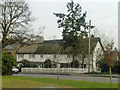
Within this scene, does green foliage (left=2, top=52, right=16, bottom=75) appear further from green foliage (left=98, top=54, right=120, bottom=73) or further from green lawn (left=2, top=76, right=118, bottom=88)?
green foliage (left=98, top=54, right=120, bottom=73)

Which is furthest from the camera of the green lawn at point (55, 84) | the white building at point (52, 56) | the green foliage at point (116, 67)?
the white building at point (52, 56)

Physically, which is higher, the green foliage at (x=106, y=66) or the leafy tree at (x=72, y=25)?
the leafy tree at (x=72, y=25)

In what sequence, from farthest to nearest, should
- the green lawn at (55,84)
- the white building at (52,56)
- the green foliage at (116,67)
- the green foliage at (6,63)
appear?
the white building at (52,56)
the green foliage at (116,67)
the green foliage at (6,63)
the green lawn at (55,84)

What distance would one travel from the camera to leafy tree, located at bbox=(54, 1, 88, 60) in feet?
164

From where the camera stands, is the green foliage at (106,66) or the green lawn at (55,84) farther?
the green foliage at (106,66)

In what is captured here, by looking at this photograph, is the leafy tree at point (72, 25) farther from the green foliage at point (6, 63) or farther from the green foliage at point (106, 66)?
the green foliage at point (6, 63)

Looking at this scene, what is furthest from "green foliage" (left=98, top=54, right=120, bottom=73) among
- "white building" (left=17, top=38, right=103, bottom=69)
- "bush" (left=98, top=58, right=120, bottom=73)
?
"white building" (left=17, top=38, right=103, bottom=69)

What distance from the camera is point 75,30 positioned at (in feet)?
164

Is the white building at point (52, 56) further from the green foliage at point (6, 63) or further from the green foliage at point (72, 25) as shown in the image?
the green foliage at point (6, 63)

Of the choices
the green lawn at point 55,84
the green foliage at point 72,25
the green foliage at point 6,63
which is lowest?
the green lawn at point 55,84

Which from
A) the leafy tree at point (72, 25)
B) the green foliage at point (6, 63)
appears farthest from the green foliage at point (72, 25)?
the green foliage at point (6, 63)

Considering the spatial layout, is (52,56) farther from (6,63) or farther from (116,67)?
(6,63)

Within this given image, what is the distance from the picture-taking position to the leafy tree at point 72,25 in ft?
164

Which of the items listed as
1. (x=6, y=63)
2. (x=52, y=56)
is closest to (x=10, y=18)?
(x=6, y=63)
